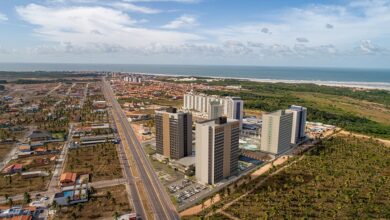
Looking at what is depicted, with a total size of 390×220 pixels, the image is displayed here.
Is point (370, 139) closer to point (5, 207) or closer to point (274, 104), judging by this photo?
point (274, 104)

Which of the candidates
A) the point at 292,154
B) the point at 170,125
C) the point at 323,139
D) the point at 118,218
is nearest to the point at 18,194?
the point at 118,218

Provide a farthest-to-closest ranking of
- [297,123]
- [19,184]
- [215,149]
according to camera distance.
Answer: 1. [297,123]
2. [19,184]
3. [215,149]

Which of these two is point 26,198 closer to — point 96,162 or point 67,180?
point 67,180

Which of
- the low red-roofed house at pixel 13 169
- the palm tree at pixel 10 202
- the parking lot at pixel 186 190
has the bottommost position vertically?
the palm tree at pixel 10 202

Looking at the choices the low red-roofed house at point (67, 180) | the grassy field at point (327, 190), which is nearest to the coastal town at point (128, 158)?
the low red-roofed house at point (67, 180)

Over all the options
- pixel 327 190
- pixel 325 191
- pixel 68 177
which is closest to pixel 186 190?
pixel 68 177

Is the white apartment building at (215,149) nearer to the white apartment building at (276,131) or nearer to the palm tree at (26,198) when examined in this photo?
the white apartment building at (276,131)

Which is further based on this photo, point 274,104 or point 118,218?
point 274,104
